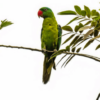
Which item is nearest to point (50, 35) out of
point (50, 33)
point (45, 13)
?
point (50, 33)

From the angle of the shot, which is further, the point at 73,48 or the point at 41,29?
the point at 41,29

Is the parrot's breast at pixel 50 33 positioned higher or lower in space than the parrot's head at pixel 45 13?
lower

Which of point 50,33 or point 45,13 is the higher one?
point 45,13

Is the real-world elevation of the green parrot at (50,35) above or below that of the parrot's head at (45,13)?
below

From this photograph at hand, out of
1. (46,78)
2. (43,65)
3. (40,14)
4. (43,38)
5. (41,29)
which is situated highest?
(40,14)

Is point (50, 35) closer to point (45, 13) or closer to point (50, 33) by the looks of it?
point (50, 33)

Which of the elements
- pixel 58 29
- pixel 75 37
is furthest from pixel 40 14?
pixel 75 37

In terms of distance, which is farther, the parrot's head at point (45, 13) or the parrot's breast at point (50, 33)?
the parrot's head at point (45, 13)

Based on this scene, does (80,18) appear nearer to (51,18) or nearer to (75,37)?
(75,37)

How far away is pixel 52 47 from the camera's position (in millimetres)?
1800

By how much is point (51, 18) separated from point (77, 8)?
1.22m

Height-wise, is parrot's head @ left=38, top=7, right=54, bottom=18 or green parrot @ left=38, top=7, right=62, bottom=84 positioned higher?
parrot's head @ left=38, top=7, right=54, bottom=18

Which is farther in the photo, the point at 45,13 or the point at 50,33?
the point at 45,13

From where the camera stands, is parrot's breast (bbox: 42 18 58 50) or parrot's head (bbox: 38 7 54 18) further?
parrot's head (bbox: 38 7 54 18)
